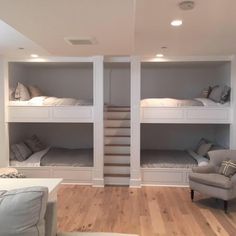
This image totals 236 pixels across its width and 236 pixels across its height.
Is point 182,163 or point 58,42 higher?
point 58,42

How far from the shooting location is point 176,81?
756 cm

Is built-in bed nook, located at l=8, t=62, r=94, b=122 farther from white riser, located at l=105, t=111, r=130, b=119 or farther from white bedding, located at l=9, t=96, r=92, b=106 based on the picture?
white riser, located at l=105, t=111, r=130, b=119

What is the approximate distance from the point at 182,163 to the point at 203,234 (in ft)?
7.78

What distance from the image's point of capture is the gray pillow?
154 cm

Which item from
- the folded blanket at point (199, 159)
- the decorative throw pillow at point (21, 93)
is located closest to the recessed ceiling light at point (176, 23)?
the folded blanket at point (199, 159)

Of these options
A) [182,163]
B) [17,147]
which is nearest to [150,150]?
[182,163]

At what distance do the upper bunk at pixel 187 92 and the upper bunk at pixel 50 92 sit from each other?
1.30m

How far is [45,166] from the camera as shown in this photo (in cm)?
612

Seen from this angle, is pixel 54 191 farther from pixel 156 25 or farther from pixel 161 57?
pixel 161 57

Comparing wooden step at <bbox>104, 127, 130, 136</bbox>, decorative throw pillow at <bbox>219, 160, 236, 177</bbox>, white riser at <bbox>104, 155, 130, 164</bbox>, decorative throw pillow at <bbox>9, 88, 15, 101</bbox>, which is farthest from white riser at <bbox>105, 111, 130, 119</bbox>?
decorative throw pillow at <bbox>219, 160, 236, 177</bbox>

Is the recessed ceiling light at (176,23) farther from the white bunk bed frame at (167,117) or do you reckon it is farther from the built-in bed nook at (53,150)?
the built-in bed nook at (53,150)

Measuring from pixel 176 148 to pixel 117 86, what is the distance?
2112mm

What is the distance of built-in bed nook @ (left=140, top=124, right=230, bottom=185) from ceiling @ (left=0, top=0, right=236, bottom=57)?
2.25m

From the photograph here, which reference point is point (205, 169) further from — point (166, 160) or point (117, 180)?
point (117, 180)
